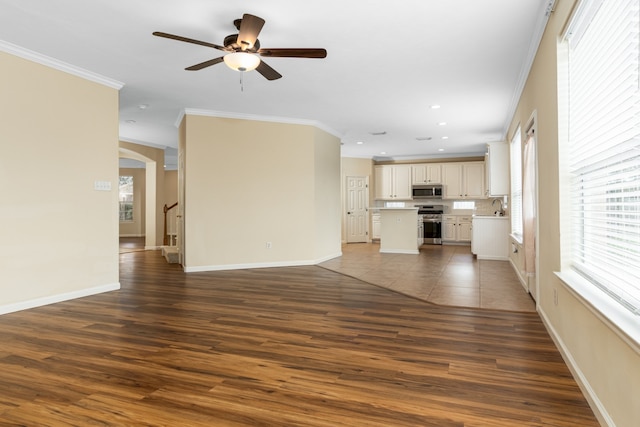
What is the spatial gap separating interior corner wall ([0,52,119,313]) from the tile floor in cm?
357

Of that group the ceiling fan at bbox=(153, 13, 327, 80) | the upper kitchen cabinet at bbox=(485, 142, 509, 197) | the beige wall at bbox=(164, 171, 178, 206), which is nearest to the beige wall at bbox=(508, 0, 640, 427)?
the ceiling fan at bbox=(153, 13, 327, 80)

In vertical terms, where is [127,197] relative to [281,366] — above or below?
above

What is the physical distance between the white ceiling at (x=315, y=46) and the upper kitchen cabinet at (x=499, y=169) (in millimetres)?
622

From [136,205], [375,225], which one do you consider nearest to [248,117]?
[375,225]

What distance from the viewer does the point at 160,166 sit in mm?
10016

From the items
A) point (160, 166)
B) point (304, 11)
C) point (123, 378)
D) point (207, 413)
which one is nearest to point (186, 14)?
point (304, 11)

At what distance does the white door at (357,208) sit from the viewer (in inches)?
454

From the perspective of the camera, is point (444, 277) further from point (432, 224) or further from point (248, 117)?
point (432, 224)

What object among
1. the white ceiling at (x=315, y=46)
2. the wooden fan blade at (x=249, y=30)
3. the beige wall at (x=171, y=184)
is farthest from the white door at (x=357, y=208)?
the wooden fan blade at (x=249, y=30)

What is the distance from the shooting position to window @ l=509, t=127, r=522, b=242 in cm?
616

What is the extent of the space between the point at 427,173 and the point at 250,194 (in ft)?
21.5

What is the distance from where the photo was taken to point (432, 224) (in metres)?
11.5

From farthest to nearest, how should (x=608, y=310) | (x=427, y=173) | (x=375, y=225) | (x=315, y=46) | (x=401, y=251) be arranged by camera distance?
(x=375, y=225) < (x=427, y=173) < (x=401, y=251) < (x=315, y=46) < (x=608, y=310)

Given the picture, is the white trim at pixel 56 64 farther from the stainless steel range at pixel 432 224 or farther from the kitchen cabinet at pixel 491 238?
the stainless steel range at pixel 432 224
